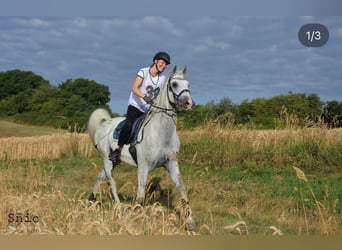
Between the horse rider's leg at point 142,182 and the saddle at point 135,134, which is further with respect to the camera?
the saddle at point 135,134

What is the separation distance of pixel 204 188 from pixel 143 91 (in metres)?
2.33

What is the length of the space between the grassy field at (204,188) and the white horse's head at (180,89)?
628 millimetres

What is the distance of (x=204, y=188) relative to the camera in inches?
262

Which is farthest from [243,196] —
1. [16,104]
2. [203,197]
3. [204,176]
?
[16,104]

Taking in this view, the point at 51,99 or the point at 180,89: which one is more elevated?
the point at 180,89

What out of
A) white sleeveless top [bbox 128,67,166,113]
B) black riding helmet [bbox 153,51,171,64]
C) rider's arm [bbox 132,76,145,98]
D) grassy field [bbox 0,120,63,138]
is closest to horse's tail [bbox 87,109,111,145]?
grassy field [bbox 0,120,63,138]

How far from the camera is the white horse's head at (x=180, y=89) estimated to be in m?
4.53

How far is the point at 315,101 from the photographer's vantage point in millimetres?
4754

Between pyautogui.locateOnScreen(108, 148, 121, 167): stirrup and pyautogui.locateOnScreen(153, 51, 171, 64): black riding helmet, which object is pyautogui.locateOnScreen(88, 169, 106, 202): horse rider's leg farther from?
pyautogui.locateOnScreen(153, 51, 171, 64): black riding helmet

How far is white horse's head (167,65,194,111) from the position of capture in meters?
4.53

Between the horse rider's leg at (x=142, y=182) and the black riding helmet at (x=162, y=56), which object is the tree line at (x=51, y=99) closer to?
the black riding helmet at (x=162, y=56)

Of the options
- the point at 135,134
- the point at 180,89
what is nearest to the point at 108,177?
the point at 135,134

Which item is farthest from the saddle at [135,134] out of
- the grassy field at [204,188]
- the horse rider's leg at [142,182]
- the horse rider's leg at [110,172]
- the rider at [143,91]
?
the horse rider's leg at [110,172]

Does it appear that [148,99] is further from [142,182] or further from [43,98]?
[43,98]
